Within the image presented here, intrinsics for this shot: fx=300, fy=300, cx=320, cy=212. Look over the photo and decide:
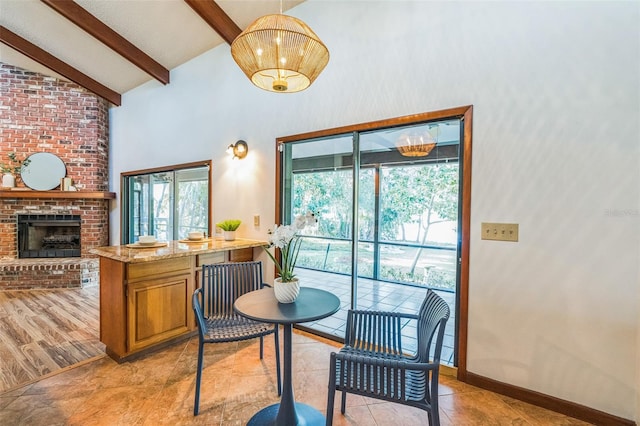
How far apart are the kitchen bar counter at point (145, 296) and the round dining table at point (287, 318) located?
3.91ft

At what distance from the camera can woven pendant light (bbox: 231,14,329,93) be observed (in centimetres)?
164

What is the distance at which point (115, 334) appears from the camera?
2.49m

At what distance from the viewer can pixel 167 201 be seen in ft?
16.2

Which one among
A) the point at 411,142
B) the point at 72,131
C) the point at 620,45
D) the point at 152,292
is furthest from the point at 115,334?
the point at 72,131

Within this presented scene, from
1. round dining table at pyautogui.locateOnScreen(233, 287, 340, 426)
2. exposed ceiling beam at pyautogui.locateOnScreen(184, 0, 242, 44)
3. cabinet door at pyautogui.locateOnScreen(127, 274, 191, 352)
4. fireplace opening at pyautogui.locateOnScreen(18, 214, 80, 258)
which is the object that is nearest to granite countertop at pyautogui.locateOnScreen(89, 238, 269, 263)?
cabinet door at pyautogui.locateOnScreen(127, 274, 191, 352)

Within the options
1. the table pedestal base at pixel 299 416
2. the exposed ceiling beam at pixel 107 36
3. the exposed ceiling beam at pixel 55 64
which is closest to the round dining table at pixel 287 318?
the table pedestal base at pixel 299 416

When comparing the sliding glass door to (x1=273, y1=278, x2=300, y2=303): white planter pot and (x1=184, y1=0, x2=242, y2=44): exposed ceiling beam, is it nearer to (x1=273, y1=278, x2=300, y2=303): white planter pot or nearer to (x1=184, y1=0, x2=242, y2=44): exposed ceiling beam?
(x1=273, y1=278, x2=300, y2=303): white planter pot

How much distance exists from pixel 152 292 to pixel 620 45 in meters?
3.73

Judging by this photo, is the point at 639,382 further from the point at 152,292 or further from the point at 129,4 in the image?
the point at 129,4

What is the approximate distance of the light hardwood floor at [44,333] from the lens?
239 centimetres

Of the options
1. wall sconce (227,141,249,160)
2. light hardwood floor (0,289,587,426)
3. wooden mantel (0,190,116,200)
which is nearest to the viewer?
light hardwood floor (0,289,587,426)

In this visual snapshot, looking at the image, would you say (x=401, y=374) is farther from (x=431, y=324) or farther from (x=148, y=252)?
(x=148, y=252)

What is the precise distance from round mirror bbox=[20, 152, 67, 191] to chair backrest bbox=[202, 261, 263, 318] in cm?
467

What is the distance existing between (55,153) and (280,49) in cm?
546
